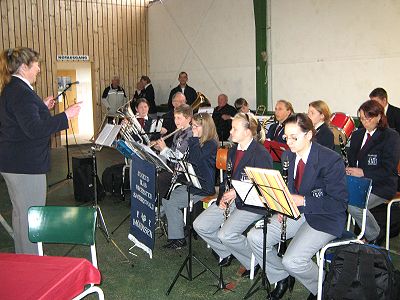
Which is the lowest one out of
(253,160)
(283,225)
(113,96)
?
(283,225)

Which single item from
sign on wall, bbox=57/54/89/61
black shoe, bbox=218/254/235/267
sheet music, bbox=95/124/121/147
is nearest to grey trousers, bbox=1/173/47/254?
sheet music, bbox=95/124/121/147

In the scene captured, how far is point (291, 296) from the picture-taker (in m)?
3.43

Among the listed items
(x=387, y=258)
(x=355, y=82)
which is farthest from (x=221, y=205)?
(x=355, y=82)

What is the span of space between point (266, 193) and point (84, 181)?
404 cm

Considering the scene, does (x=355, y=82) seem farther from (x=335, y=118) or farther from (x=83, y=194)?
(x=83, y=194)

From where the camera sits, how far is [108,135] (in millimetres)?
4715

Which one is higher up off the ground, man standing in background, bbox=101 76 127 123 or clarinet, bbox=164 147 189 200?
man standing in background, bbox=101 76 127 123

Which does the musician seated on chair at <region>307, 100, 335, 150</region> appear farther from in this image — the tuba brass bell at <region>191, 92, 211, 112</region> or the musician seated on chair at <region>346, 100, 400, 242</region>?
the tuba brass bell at <region>191, 92, 211, 112</region>

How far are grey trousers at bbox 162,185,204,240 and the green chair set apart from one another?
188cm

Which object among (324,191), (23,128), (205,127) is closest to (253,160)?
(324,191)

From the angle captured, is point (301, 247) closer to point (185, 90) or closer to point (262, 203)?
point (262, 203)

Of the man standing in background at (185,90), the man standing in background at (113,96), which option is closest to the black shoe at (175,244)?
the man standing in background at (185,90)

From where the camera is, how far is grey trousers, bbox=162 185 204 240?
14.6 ft

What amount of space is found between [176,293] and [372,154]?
89.2 inches
